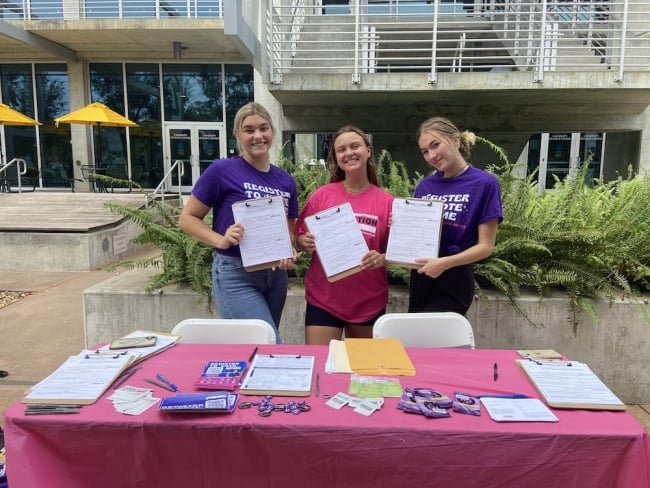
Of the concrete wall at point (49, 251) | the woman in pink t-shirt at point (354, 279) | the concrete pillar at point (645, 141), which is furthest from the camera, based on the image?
the concrete pillar at point (645, 141)

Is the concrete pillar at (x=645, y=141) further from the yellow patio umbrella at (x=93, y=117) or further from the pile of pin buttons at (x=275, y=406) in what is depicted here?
the yellow patio umbrella at (x=93, y=117)

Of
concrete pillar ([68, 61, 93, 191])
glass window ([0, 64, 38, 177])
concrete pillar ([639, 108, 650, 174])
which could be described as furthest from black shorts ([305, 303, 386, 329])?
glass window ([0, 64, 38, 177])

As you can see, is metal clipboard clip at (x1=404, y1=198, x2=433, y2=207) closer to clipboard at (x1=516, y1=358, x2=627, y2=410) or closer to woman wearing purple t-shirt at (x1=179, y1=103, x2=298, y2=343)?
woman wearing purple t-shirt at (x1=179, y1=103, x2=298, y2=343)

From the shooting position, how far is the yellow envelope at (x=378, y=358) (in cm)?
206

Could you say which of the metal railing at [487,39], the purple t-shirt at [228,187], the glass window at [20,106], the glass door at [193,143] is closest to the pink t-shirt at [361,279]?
the purple t-shirt at [228,187]

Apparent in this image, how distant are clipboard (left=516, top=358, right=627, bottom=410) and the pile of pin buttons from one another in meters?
0.91

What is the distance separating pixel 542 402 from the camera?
1802mm

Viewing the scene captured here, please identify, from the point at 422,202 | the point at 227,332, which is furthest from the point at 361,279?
the point at 227,332

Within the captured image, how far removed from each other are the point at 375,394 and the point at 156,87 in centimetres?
1726

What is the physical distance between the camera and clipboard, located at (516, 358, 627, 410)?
5.76 ft

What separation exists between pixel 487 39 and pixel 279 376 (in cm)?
833

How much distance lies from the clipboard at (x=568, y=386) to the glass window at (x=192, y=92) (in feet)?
53.3

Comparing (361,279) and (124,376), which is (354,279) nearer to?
(361,279)

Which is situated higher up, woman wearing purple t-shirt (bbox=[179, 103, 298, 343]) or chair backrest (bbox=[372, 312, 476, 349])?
woman wearing purple t-shirt (bbox=[179, 103, 298, 343])
